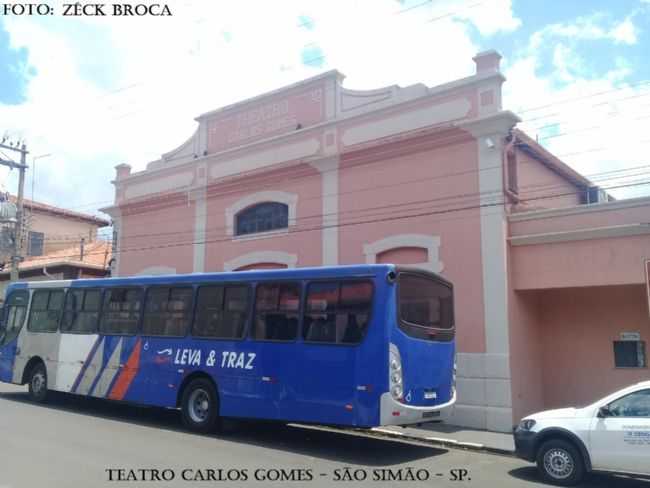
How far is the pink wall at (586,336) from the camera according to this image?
13219 mm

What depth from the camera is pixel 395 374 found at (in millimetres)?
9398

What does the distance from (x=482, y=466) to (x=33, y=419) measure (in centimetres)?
844

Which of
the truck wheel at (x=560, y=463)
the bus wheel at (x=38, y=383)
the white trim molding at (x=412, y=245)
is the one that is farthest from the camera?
the bus wheel at (x=38, y=383)

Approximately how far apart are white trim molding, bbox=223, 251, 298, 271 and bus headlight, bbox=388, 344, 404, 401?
24.3 ft

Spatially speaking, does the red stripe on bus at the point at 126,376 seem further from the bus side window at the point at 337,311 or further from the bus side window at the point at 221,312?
the bus side window at the point at 337,311

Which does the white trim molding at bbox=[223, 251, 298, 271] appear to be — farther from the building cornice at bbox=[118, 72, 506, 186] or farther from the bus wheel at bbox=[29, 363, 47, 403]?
the bus wheel at bbox=[29, 363, 47, 403]

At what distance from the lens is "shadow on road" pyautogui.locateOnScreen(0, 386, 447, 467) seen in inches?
390

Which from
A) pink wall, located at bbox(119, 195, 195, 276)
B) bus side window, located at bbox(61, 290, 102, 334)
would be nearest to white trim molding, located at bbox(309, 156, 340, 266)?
pink wall, located at bbox(119, 195, 195, 276)

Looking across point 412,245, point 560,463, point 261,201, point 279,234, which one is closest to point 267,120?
point 261,201

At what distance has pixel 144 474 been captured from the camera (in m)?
7.83

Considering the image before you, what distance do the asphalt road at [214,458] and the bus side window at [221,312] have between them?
1.86 m

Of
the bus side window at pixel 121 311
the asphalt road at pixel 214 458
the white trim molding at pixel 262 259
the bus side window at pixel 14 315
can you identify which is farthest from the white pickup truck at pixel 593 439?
the bus side window at pixel 14 315

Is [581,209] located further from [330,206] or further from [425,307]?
[330,206]

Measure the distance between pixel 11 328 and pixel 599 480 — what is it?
45.7 ft
